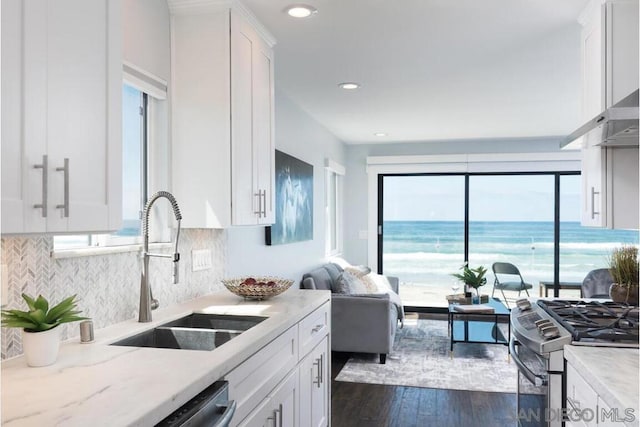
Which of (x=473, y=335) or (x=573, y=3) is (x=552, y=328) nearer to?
(x=573, y=3)

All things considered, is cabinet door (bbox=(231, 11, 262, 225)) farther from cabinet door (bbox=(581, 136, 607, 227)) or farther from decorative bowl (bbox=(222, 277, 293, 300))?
cabinet door (bbox=(581, 136, 607, 227))

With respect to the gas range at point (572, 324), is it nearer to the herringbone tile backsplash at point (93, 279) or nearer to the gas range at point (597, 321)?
the gas range at point (597, 321)

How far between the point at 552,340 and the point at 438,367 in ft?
9.04

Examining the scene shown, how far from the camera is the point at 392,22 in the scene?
2.74m

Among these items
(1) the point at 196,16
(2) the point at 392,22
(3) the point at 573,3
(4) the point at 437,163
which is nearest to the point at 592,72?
(3) the point at 573,3

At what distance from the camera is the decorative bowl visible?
102 inches

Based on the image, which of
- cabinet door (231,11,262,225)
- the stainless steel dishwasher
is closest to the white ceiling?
cabinet door (231,11,262,225)

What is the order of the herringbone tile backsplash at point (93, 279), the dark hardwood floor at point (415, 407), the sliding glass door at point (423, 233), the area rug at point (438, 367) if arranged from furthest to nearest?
1. the sliding glass door at point (423, 233)
2. the area rug at point (438, 367)
3. the dark hardwood floor at point (415, 407)
4. the herringbone tile backsplash at point (93, 279)

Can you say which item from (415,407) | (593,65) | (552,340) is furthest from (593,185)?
(415,407)

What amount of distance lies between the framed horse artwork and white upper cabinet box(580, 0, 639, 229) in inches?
89.9

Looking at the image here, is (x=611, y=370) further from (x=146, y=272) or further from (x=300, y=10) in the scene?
(x=300, y=10)

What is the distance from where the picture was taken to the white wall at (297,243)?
11.5ft

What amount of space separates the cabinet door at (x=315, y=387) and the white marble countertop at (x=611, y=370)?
1.17 m

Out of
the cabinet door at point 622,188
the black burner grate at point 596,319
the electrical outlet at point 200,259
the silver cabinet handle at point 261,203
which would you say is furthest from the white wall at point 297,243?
the cabinet door at point 622,188
